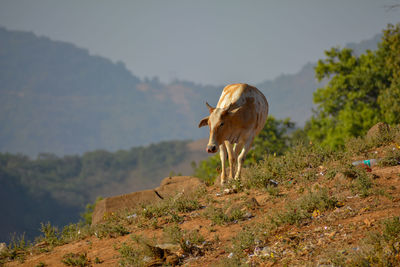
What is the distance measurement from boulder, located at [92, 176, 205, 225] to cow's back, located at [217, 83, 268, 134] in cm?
273

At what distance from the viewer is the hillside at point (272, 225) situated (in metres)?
6.37

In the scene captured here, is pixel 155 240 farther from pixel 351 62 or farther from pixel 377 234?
pixel 351 62

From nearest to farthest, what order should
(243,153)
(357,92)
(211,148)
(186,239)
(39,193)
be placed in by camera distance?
(186,239) < (211,148) < (243,153) < (357,92) < (39,193)

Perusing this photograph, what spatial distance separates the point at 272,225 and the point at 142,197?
21.5ft

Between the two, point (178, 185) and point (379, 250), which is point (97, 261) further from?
point (178, 185)

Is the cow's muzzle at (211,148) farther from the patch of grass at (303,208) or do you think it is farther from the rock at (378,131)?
the rock at (378,131)

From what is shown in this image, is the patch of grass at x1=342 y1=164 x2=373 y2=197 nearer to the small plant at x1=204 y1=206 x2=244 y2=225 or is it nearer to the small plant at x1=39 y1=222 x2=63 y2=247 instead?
the small plant at x1=204 y1=206 x2=244 y2=225

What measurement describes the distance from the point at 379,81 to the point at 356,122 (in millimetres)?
6214

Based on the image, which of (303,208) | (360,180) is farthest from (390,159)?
(303,208)

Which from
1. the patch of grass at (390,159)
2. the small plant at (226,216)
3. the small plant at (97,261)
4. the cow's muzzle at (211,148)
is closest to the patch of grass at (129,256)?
the small plant at (97,261)

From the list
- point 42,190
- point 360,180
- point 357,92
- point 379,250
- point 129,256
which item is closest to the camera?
point 379,250

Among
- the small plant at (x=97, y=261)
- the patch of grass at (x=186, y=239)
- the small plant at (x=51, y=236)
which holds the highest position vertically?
the small plant at (x=51, y=236)

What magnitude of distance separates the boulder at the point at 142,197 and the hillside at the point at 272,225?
4.00ft

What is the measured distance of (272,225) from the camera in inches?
293
